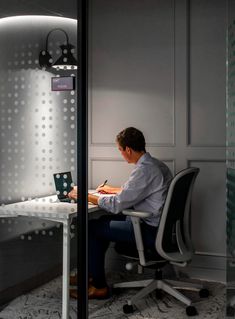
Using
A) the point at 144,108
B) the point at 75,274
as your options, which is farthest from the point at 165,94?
the point at 75,274

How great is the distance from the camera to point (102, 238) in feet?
11.5

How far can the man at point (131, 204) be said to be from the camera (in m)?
3.29

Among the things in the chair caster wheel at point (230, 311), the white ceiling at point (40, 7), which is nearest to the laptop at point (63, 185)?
the white ceiling at point (40, 7)

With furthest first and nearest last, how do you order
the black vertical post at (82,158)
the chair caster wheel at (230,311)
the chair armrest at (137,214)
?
1. the chair armrest at (137,214)
2. the chair caster wheel at (230,311)
3. the black vertical post at (82,158)

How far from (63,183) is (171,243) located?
1009 mm

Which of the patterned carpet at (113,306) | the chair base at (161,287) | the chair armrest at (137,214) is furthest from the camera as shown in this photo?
the chair base at (161,287)

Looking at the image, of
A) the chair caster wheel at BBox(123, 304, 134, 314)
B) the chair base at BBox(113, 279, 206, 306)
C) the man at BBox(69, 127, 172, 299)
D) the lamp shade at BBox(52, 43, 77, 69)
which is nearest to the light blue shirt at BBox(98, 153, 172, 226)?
the man at BBox(69, 127, 172, 299)

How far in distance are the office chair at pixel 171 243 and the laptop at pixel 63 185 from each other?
66 centimetres

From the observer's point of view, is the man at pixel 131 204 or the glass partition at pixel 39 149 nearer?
the glass partition at pixel 39 149

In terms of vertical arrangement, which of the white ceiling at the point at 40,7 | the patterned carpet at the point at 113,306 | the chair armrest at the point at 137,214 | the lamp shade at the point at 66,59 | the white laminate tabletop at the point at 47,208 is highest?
the white ceiling at the point at 40,7

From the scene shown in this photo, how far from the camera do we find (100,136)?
4336mm

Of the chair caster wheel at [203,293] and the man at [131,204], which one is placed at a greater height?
the man at [131,204]

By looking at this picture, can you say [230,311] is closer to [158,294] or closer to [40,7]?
[158,294]

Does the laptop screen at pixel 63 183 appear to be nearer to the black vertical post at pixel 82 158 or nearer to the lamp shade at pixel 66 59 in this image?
the black vertical post at pixel 82 158
